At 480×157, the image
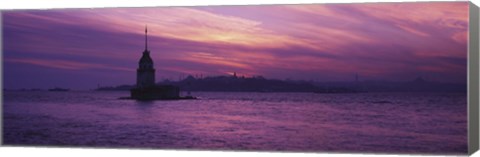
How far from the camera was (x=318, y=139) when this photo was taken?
37.7 ft

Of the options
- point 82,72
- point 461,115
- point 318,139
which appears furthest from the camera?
point 82,72

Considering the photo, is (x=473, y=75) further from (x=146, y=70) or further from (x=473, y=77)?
(x=146, y=70)

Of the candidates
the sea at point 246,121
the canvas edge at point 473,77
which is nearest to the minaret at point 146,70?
the sea at point 246,121

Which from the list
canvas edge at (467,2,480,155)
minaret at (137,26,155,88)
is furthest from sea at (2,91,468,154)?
minaret at (137,26,155,88)

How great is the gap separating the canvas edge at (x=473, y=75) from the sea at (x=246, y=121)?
2.8 inches

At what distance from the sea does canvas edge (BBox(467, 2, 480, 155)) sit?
7cm

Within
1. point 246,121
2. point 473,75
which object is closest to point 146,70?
point 246,121

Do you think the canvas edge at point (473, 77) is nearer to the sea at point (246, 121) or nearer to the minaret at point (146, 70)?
the sea at point (246, 121)

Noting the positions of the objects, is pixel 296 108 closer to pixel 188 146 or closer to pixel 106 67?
pixel 188 146

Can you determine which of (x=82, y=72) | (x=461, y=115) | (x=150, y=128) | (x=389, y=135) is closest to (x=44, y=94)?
(x=82, y=72)

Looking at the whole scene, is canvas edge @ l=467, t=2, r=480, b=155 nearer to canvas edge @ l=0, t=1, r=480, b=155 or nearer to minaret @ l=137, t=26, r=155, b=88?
canvas edge @ l=0, t=1, r=480, b=155

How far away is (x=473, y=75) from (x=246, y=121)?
98.8 inches

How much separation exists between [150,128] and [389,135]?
2.61m

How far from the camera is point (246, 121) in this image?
1174cm
